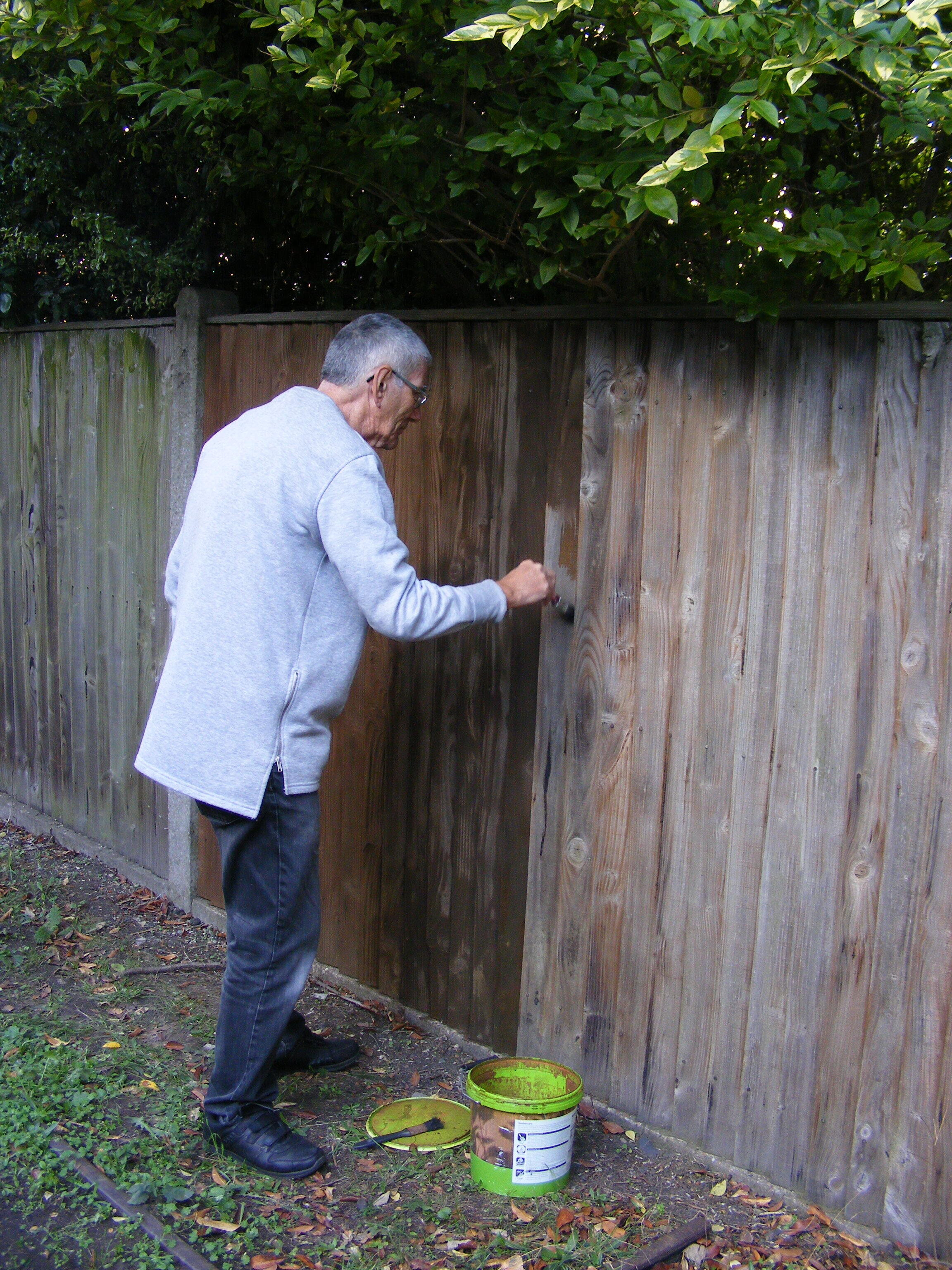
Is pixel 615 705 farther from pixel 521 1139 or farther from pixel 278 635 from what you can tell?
pixel 521 1139

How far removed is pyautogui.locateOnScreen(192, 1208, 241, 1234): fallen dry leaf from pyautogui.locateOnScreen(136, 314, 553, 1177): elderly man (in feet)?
0.70

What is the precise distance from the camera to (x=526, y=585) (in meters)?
3.02

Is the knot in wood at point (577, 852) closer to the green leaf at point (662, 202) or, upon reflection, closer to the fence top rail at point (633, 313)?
the fence top rail at point (633, 313)

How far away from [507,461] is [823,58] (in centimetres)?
148

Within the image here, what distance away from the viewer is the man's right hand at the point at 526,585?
301cm

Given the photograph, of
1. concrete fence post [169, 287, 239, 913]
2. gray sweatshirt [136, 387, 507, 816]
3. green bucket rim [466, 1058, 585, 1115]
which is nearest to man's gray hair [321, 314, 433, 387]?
gray sweatshirt [136, 387, 507, 816]

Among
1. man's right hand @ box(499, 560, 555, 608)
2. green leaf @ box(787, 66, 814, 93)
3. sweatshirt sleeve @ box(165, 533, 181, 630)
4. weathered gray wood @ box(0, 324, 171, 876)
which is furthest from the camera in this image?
weathered gray wood @ box(0, 324, 171, 876)

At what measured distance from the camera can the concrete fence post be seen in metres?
4.52

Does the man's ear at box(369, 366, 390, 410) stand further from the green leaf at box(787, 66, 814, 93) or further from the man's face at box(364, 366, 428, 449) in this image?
the green leaf at box(787, 66, 814, 93)

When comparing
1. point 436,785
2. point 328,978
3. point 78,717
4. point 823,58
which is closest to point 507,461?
point 436,785

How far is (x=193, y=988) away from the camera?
4160mm

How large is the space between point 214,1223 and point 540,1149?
0.80 m

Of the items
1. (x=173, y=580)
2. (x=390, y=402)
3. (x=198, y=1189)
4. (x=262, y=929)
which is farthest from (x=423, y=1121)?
(x=390, y=402)

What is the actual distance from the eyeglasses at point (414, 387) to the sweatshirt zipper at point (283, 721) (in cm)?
80
